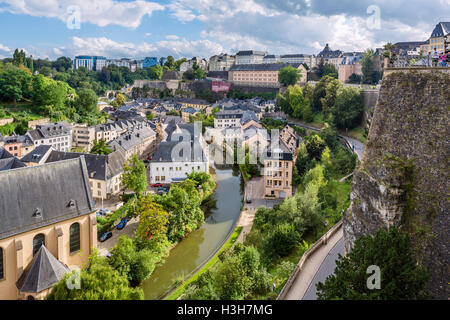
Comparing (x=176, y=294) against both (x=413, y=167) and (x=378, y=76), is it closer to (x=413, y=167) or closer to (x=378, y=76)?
(x=413, y=167)

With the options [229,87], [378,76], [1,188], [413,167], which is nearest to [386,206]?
[413,167]

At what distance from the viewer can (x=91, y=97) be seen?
61125 mm

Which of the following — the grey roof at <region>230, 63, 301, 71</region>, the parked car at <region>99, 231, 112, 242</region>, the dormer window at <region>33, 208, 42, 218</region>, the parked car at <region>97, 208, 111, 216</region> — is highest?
the grey roof at <region>230, 63, 301, 71</region>

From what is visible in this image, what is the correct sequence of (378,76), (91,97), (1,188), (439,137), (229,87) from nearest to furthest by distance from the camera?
1. (439,137)
2. (1,188)
3. (378,76)
4. (91,97)
5. (229,87)

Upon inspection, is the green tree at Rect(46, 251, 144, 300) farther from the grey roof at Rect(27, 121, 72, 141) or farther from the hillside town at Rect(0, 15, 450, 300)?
the grey roof at Rect(27, 121, 72, 141)

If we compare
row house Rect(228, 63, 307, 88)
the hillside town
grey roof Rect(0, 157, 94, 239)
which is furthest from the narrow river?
row house Rect(228, 63, 307, 88)

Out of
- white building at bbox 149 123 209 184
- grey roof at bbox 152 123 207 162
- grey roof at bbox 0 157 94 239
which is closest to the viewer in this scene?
grey roof at bbox 0 157 94 239

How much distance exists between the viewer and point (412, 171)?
1163cm

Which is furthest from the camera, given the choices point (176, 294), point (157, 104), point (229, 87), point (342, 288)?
point (229, 87)

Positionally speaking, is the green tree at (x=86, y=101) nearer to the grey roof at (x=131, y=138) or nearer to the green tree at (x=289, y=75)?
the grey roof at (x=131, y=138)

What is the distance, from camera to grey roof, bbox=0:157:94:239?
50.9 feet

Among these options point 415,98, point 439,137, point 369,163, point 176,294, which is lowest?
point 176,294

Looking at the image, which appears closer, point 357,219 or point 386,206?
point 386,206

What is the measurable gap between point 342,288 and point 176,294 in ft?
33.7
